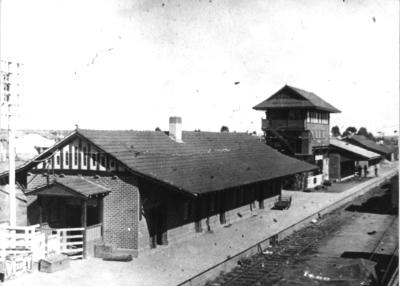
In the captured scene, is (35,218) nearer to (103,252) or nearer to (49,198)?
(49,198)

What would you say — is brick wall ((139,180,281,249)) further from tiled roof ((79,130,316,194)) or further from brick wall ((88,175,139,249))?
tiled roof ((79,130,316,194))

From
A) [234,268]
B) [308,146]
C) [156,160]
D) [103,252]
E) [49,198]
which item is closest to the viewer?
[234,268]

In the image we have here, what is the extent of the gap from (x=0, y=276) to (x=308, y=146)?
32764 millimetres

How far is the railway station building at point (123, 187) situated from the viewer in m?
18.4

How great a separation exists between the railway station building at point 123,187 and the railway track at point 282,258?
3.30 m

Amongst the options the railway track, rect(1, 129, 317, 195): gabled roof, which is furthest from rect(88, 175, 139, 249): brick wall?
the railway track

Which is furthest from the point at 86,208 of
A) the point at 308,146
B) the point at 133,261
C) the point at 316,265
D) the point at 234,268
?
the point at 308,146

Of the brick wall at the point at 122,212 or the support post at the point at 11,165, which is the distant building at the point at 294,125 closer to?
the brick wall at the point at 122,212

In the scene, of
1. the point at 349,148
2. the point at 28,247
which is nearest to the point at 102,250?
the point at 28,247

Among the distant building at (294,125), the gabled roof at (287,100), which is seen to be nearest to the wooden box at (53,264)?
the distant building at (294,125)

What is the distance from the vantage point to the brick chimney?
2494cm

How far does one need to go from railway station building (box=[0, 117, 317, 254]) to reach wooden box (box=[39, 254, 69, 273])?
5.84 ft

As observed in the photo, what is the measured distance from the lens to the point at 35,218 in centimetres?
1986

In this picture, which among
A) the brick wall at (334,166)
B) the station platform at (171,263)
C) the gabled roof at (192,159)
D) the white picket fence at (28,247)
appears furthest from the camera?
the brick wall at (334,166)
